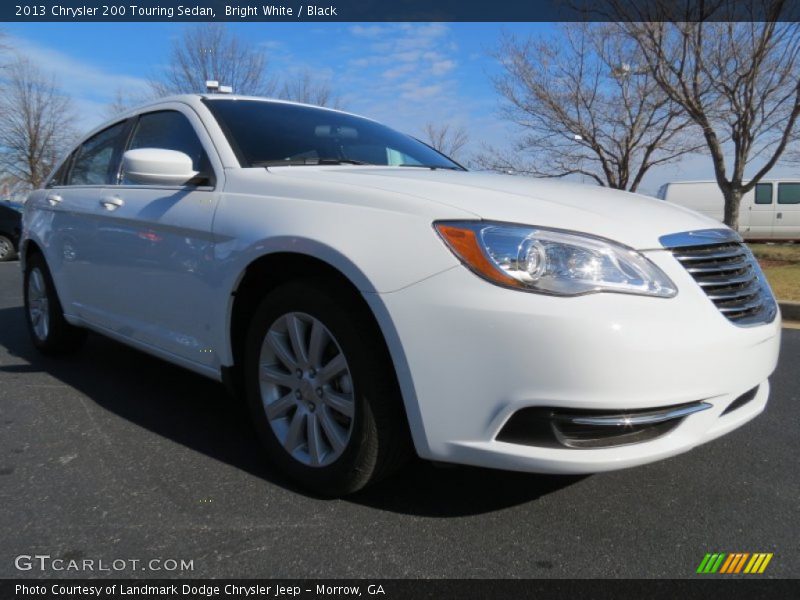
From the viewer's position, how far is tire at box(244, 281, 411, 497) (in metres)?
2.06

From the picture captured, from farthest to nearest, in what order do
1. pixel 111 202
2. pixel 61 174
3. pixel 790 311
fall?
pixel 790 311 < pixel 61 174 < pixel 111 202

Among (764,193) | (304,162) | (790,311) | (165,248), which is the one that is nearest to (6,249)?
(165,248)

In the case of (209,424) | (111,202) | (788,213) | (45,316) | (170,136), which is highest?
(170,136)

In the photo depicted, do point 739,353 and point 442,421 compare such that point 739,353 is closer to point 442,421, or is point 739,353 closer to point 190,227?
point 442,421

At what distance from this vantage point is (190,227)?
104 inches

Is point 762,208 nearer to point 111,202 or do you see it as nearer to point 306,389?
point 111,202

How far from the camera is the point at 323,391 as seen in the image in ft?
7.34

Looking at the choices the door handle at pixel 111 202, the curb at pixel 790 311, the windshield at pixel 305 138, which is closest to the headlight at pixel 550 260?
the windshield at pixel 305 138

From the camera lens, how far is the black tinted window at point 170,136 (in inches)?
112

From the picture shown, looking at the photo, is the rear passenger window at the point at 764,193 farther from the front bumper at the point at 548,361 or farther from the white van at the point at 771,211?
the front bumper at the point at 548,361

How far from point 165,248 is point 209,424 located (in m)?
0.92
